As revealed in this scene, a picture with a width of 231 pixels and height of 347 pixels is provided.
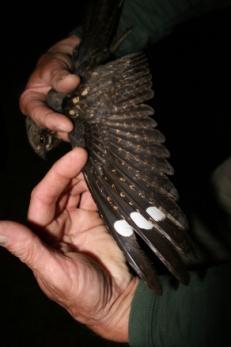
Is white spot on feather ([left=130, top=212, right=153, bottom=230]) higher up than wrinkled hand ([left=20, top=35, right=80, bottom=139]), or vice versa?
wrinkled hand ([left=20, top=35, right=80, bottom=139])

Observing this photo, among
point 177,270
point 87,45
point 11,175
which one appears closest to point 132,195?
point 177,270

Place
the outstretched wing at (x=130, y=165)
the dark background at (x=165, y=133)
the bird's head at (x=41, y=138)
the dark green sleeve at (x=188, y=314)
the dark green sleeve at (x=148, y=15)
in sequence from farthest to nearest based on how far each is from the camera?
the dark background at (x=165, y=133)
the dark green sleeve at (x=148, y=15)
the bird's head at (x=41, y=138)
the outstretched wing at (x=130, y=165)
the dark green sleeve at (x=188, y=314)

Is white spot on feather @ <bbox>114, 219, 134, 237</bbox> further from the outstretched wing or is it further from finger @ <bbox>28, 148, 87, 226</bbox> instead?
finger @ <bbox>28, 148, 87, 226</bbox>

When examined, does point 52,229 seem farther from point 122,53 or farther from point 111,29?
point 122,53

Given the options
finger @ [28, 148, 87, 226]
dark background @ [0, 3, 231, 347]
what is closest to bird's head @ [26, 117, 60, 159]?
finger @ [28, 148, 87, 226]

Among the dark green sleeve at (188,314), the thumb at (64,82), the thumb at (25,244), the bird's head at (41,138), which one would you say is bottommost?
the dark green sleeve at (188,314)

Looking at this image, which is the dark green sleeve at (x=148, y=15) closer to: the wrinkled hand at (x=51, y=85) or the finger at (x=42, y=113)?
the wrinkled hand at (x=51, y=85)

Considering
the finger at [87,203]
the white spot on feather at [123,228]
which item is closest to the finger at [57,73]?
the finger at [87,203]
